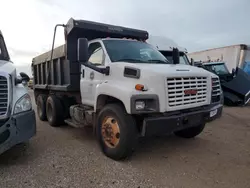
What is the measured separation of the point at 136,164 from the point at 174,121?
1.00 metres

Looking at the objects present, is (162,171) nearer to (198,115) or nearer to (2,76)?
(198,115)

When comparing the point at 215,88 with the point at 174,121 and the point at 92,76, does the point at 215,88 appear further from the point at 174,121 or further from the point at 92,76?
the point at 92,76

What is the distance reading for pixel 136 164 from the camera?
12.9 feet

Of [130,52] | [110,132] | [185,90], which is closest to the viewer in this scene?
[185,90]

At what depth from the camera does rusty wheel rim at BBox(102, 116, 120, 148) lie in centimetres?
396

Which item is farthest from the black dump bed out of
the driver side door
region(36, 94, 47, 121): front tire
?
region(36, 94, 47, 121): front tire

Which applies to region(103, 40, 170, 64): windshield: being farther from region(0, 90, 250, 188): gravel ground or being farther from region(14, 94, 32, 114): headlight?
region(0, 90, 250, 188): gravel ground

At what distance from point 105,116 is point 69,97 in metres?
2.62

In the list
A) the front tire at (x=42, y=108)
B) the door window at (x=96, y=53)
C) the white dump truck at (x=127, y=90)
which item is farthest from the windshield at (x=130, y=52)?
the front tire at (x=42, y=108)

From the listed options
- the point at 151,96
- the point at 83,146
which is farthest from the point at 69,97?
the point at 151,96

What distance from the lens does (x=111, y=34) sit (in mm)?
6027

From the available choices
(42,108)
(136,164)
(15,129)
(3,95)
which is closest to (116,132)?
(136,164)

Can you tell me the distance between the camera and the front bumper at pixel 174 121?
3.54 m

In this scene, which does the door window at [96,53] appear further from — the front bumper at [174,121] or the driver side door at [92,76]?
the front bumper at [174,121]
